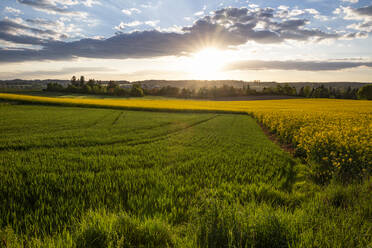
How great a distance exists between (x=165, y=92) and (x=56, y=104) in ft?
236

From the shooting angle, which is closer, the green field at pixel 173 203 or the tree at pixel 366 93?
the green field at pixel 173 203

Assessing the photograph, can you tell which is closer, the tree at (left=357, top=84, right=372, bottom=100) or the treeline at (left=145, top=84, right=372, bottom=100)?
the tree at (left=357, top=84, right=372, bottom=100)

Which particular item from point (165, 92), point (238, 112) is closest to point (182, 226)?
point (238, 112)

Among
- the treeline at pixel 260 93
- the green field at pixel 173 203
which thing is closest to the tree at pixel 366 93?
the treeline at pixel 260 93

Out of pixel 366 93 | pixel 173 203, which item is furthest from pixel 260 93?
pixel 173 203

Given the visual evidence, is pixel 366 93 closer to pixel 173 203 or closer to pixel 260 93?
pixel 260 93

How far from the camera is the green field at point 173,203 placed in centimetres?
280

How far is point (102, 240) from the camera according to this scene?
8.98ft

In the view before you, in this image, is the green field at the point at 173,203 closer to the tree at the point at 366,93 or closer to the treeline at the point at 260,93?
the treeline at the point at 260,93

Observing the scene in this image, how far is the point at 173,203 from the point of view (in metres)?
4.71

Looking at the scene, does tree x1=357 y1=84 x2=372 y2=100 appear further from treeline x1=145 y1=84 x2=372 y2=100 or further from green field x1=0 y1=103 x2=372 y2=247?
green field x1=0 y1=103 x2=372 y2=247

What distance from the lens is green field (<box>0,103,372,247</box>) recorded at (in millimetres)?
2799

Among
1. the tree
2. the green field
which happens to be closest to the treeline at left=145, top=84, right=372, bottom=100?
the tree

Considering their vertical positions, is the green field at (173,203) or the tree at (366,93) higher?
the tree at (366,93)
